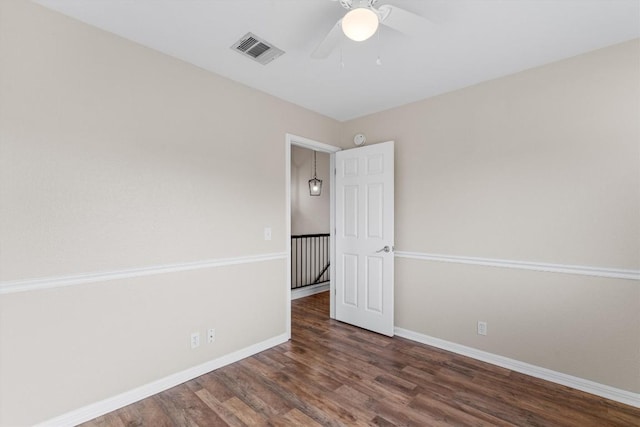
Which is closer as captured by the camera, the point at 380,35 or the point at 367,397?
the point at 380,35

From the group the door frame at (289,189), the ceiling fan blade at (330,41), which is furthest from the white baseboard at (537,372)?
the ceiling fan blade at (330,41)

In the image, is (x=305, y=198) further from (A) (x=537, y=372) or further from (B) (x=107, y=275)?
(A) (x=537, y=372)

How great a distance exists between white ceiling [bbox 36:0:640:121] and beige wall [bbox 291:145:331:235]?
304 cm

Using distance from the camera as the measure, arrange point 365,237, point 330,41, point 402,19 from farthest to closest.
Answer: point 365,237 < point 330,41 < point 402,19

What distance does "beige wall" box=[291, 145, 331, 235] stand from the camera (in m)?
5.86

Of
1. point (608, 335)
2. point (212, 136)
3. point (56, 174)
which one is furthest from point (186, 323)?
point (608, 335)

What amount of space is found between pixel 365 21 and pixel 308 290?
14.1 ft

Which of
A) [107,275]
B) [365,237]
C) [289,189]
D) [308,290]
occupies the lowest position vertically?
[308,290]

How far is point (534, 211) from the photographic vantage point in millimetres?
2469

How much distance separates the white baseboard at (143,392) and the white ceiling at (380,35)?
8.43ft

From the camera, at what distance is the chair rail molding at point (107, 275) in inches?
66.4

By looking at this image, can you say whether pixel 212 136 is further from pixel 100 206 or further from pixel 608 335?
pixel 608 335

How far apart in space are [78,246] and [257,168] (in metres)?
1.56

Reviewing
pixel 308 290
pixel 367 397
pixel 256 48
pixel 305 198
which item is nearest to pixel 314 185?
pixel 305 198
